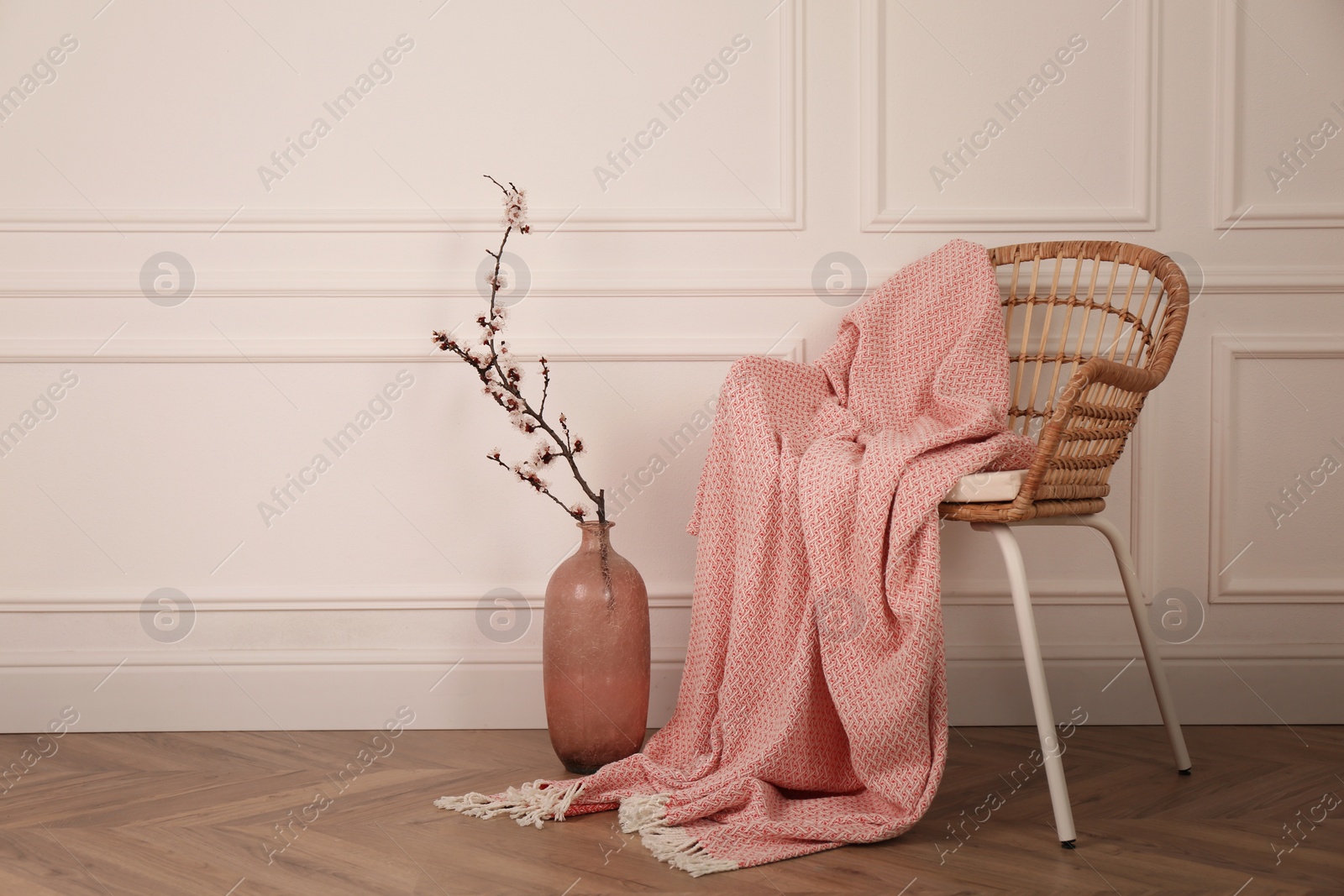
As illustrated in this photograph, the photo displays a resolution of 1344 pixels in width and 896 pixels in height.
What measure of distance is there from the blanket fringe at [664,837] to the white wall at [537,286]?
1.62 feet

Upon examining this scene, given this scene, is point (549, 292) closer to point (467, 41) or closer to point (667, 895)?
point (467, 41)

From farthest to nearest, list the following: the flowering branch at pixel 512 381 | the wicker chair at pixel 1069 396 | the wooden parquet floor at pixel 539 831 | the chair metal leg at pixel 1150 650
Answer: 1. the flowering branch at pixel 512 381
2. the chair metal leg at pixel 1150 650
3. the wicker chair at pixel 1069 396
4. the wooden parquet floor at pixel 539 831

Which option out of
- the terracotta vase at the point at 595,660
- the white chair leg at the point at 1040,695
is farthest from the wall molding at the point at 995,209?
the terracotta vase at the point at 595,660

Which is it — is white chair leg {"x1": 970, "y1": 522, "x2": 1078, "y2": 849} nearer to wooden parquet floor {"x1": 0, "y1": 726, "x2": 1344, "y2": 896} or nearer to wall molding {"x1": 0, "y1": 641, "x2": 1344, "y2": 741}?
wooden parquet floor {"x1": 0, "y1": 726, "x2": 1344, "y2": 896}

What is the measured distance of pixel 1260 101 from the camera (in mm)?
1774

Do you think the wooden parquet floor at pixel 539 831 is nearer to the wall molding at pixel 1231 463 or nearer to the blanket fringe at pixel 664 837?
the blanket fringe at pixel 664 837

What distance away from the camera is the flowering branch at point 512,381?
1.56 m

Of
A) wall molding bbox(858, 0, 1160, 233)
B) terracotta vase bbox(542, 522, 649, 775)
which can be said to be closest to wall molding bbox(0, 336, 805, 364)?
wall molding bbox(858, 0, 1160, 233)

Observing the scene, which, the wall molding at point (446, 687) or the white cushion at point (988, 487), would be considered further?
the wall molding at point (446, 687)

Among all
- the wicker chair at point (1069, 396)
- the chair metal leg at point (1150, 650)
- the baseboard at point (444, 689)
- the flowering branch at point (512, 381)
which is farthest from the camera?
the baseboard at point (444, 689)

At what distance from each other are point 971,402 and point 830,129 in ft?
2.26

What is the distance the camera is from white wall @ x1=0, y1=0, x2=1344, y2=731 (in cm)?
177

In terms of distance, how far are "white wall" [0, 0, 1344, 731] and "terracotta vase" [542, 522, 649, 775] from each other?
27 cm

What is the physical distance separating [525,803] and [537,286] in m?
0.96
